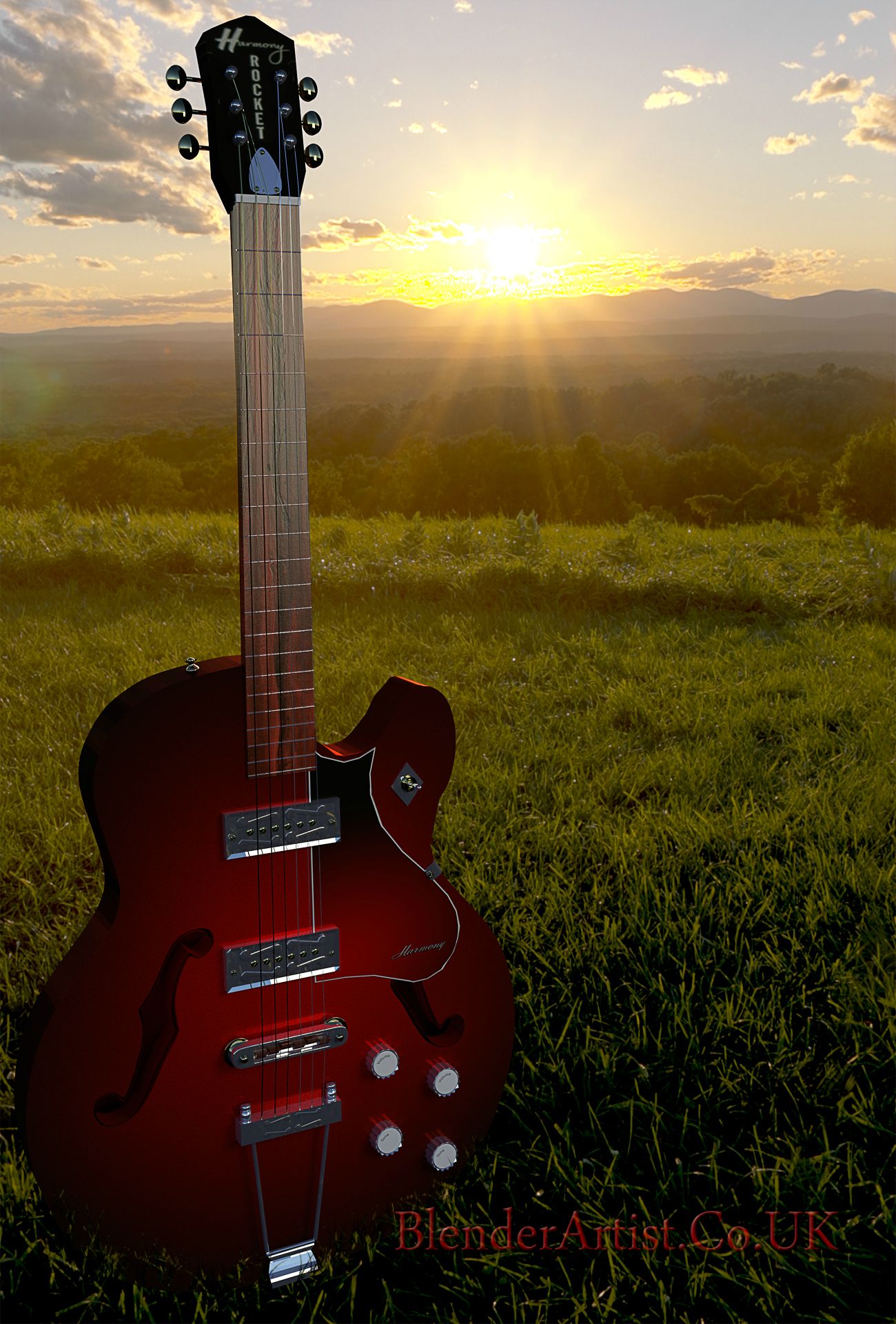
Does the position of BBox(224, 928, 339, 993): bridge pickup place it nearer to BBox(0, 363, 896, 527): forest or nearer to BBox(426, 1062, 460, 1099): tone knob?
BBox(426, 1062, 460, 1099): tone knob

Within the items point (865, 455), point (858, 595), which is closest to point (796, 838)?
point (858, 595)

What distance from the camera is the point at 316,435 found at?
1936 cm

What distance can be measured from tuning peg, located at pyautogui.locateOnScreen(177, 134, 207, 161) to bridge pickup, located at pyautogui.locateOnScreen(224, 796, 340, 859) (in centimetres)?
116

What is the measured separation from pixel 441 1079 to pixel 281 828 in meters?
0.64

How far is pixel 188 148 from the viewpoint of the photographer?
164 cm


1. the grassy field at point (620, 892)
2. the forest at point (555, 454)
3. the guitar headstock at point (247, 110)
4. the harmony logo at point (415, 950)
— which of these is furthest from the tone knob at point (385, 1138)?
the forest at point (555, 454)

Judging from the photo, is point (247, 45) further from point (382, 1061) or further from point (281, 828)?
point (382, 1061)

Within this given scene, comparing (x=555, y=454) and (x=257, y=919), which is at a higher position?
(x=257, y=919)

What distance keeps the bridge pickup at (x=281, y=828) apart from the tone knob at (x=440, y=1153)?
71cm

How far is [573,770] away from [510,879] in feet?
2.67

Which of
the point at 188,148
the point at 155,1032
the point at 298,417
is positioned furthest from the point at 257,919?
the point at 188,148

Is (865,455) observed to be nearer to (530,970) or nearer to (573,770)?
(573,770)

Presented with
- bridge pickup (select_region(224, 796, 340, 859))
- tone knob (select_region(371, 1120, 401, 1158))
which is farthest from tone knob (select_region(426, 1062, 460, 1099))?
bridge pickup (select_region(224, 796, 340, 859))

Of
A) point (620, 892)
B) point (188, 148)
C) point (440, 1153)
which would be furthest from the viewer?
point (620, 892)
